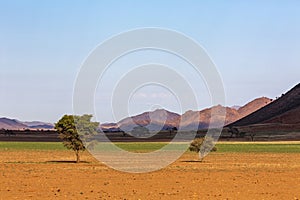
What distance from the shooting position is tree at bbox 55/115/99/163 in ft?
201

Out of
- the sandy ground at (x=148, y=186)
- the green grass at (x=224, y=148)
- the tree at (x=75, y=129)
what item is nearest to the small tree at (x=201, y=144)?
the tree at (x=75, y=129)

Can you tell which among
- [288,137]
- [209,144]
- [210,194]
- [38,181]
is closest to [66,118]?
[209,144]

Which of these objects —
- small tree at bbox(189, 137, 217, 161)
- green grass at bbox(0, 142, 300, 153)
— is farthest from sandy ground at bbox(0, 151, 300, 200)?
green grass at bbox(0, 142, 300, 153)

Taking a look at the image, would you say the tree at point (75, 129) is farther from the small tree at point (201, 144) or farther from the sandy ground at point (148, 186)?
the sandy ground at point (148, 186)

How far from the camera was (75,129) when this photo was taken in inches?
2441

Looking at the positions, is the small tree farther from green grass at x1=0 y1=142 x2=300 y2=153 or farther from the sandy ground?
green grass at x1=0 y1=142 x2=300 y2=153

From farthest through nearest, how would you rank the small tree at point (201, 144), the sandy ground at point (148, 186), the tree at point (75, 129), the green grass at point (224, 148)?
the green grass at point (224, 148) < the small tree at point (201, 144) < the tree at point (75, 129) < the sandy ground at point (148, 186)

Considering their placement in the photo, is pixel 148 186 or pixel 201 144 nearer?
pixel 148 186

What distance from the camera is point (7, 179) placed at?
130ft

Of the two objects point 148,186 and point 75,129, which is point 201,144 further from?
point 148,186

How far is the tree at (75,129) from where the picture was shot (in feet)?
201

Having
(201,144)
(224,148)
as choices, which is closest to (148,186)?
(201,144)

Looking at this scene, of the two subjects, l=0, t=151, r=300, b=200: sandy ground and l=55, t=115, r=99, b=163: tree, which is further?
l=55, t=115, r=99, b=163: tree

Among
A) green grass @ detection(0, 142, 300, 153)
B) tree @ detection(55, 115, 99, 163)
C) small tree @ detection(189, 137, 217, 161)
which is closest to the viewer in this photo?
tree @ detection(55, 115, 99, 163)
